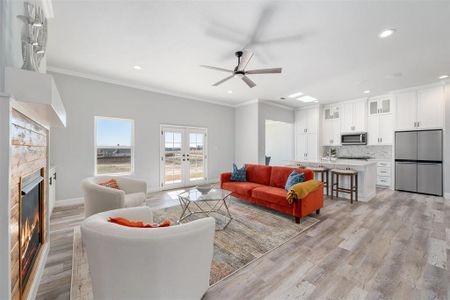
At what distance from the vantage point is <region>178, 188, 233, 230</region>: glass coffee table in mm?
2912

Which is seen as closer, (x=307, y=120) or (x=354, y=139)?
(x=354, y=139)

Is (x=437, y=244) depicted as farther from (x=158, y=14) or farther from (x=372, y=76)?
(x=158, y=14)

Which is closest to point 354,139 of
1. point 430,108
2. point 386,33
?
point 430,108

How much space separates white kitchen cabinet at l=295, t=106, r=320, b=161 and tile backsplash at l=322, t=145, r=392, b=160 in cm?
56

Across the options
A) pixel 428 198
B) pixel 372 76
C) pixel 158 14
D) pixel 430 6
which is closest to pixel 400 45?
pixel 430 6

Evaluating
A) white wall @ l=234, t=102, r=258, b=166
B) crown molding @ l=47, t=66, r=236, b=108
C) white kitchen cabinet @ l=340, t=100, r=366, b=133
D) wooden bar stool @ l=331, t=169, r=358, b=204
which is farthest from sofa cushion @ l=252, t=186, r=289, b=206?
white kitchen cabinet @ l=340, t=100, r=366, b=133

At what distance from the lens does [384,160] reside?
5.73 metres

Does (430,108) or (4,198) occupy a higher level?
(430,108)

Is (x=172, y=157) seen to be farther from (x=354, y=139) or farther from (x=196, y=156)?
(x=354, y=139)

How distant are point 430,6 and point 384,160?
489 centimetres

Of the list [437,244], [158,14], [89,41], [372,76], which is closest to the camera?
[158,14]

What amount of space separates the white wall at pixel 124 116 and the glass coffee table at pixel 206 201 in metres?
2.10

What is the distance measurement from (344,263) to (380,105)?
5.81 meters

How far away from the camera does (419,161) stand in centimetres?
489
